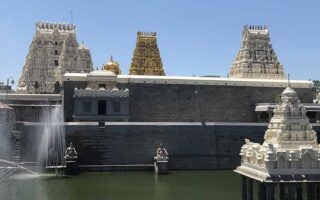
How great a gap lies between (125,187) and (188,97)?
18.6 metres

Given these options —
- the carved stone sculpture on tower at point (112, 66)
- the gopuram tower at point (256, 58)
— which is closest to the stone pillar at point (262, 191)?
the carved stone sculpture on tower at point (112, 66)

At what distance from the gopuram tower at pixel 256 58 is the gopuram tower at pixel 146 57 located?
8.51m

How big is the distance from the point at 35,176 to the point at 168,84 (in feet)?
56.3

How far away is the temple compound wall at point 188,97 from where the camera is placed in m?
44.3

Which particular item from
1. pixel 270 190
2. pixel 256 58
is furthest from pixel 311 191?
pixel 256 58

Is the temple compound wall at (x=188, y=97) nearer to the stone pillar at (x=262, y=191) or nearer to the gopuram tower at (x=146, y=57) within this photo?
the gopuram tower at (x=146, y=57)

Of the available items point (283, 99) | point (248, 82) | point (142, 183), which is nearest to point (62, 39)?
point (248, 82)

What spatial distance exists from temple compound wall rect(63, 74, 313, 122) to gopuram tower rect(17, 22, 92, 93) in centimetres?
938

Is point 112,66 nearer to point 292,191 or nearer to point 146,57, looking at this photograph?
point 146,57

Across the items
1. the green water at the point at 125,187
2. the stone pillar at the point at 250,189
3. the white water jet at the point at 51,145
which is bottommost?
the green water at the point at 125,187

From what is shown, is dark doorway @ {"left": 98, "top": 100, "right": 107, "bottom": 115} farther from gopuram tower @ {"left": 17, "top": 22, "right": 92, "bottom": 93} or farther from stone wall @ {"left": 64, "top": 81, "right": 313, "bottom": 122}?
gopuram tower @ {"left": 17, "top": 22, "right": 92, "bottom": 93}

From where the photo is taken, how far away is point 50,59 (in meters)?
Answer: 56.0

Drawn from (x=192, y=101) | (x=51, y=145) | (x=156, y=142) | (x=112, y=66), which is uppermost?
(x=112, y=66)

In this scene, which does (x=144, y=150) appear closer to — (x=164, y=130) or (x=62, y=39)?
(x=164, y=130)
